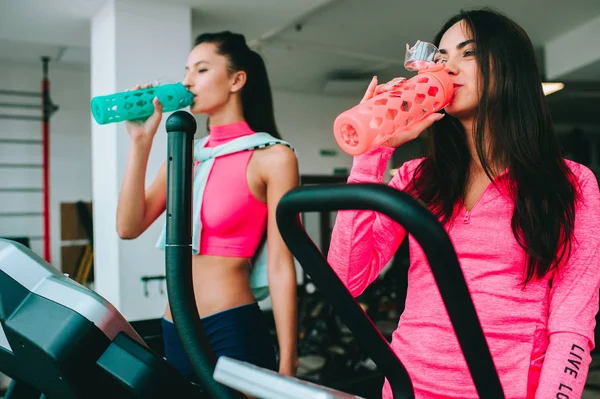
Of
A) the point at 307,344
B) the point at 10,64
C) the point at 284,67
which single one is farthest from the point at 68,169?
the point at 307,344

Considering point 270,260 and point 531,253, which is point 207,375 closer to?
point 531,253

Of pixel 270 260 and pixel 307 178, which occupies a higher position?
pixel 307 178

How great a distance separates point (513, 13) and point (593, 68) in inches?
47.6

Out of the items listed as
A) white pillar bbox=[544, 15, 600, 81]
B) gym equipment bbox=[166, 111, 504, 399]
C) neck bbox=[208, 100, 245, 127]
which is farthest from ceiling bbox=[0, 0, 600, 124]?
gym equipment bbox=[166, 111, 504, 399]

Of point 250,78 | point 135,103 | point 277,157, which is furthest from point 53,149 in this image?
point 277,157

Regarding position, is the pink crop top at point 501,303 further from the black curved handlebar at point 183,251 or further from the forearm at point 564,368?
the black curved handlebar at point 183,251

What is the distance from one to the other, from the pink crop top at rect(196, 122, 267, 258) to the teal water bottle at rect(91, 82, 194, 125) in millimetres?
210

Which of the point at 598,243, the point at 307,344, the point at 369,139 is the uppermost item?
the point at 369,139

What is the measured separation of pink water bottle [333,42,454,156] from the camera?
69 cm

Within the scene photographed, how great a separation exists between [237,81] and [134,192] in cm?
42

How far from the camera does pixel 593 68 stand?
5.67 meters

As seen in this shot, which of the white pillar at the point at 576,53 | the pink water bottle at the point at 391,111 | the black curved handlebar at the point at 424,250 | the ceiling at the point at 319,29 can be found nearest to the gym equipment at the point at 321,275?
the black curved handlebar at the point at 424,250

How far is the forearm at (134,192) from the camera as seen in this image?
1.37 meters

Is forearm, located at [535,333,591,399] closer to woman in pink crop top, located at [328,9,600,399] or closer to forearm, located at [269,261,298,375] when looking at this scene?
woman in pink crop top, located at [328,9,600,399]
